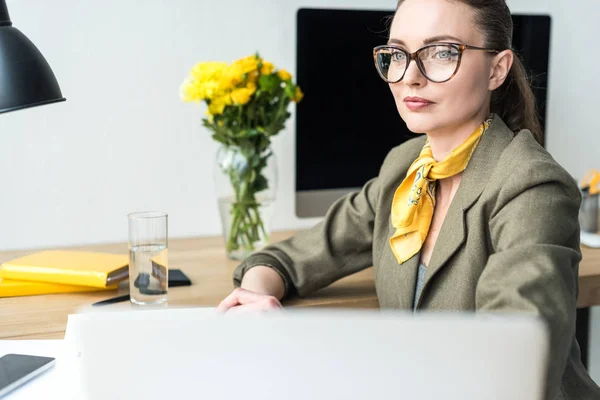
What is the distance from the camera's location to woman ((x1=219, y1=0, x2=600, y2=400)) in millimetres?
1095

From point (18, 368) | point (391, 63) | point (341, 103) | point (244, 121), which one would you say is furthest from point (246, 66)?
point (18, 368)

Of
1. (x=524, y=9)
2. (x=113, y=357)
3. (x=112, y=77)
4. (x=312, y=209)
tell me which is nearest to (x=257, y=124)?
(x=312, y=209)

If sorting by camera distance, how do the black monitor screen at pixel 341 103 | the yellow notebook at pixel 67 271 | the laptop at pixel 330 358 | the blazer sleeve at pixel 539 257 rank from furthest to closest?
the black monitor screen at pixel 341 103, the yellow notebook at pixel 67 271, the blazer sleeve at pixel 539 257, the laptop at pixel 330 358

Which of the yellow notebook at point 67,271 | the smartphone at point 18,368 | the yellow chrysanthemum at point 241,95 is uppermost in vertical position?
the yellow chrysanthemum at point 241,95

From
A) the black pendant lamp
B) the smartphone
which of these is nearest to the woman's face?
the black pendant lamp

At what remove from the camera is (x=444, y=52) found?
51.8 inches

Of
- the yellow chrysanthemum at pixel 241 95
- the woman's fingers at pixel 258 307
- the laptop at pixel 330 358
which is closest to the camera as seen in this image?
the laptop at pixel 330 358

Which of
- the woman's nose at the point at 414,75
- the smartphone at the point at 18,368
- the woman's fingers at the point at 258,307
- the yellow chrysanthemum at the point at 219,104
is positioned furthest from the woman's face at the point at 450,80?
the smartphone at the point at 18,368

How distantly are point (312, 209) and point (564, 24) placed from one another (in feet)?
3.76

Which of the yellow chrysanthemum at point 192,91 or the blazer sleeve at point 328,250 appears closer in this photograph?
the blazer sleeve at point 328,250

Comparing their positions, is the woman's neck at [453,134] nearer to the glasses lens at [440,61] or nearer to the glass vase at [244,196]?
the glasses lens at [440,61]

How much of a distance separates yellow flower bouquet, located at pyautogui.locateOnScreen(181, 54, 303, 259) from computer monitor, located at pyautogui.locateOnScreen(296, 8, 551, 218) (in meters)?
0.09

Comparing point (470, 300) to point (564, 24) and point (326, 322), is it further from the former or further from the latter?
point (564, 24)

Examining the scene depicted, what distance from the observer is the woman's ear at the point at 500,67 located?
53.3 inches
